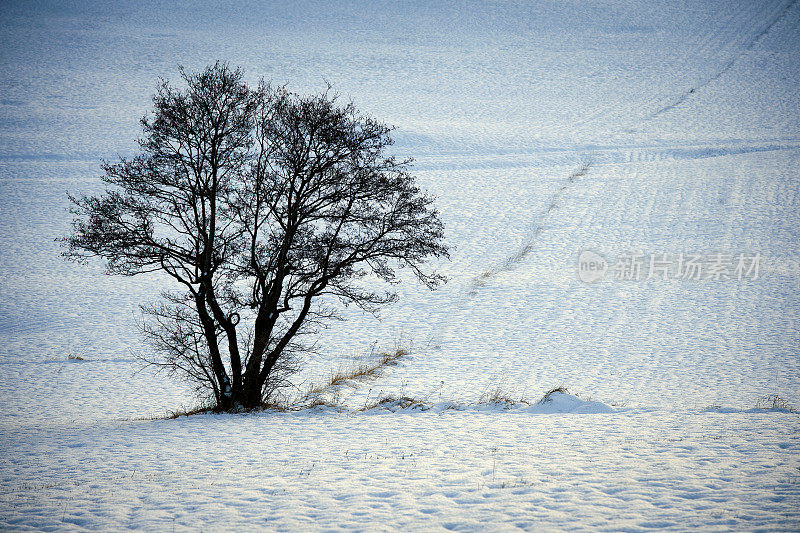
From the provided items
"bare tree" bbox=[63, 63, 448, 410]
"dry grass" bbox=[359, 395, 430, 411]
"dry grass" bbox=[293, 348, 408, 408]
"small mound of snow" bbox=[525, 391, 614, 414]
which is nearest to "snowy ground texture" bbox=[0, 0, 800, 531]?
"small mound of snow" bbox=[525, 391, 614, 414]

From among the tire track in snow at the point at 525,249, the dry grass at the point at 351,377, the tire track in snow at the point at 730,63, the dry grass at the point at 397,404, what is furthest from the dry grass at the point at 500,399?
the tire track in snow at the point at 730,63

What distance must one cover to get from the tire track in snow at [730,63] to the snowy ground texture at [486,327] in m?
0.51

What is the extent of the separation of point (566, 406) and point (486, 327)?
8255 millimetres

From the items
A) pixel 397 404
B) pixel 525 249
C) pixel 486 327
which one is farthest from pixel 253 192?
pixel 525 249

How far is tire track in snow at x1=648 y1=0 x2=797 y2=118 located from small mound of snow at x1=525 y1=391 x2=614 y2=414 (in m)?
49.8

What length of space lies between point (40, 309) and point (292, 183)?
18.0 m

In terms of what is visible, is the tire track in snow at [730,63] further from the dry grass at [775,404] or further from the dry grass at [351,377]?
the dry grass at [351,377]

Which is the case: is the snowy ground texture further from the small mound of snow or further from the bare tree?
the bare tree

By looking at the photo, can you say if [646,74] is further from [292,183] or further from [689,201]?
[292,183]

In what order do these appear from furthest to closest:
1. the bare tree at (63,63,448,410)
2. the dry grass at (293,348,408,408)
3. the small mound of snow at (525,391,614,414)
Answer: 1. the dry grass at (293,348,408,408)
2. the small mound of snow at (525,391,614,414)
3. the bare tree at (63,63,448,410)

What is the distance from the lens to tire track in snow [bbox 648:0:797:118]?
5484 centimetres

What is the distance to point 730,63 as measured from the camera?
210ft

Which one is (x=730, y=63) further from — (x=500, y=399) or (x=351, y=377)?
(x=351, y=377)

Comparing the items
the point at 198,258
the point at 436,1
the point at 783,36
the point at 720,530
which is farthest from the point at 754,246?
the point at 436,1
